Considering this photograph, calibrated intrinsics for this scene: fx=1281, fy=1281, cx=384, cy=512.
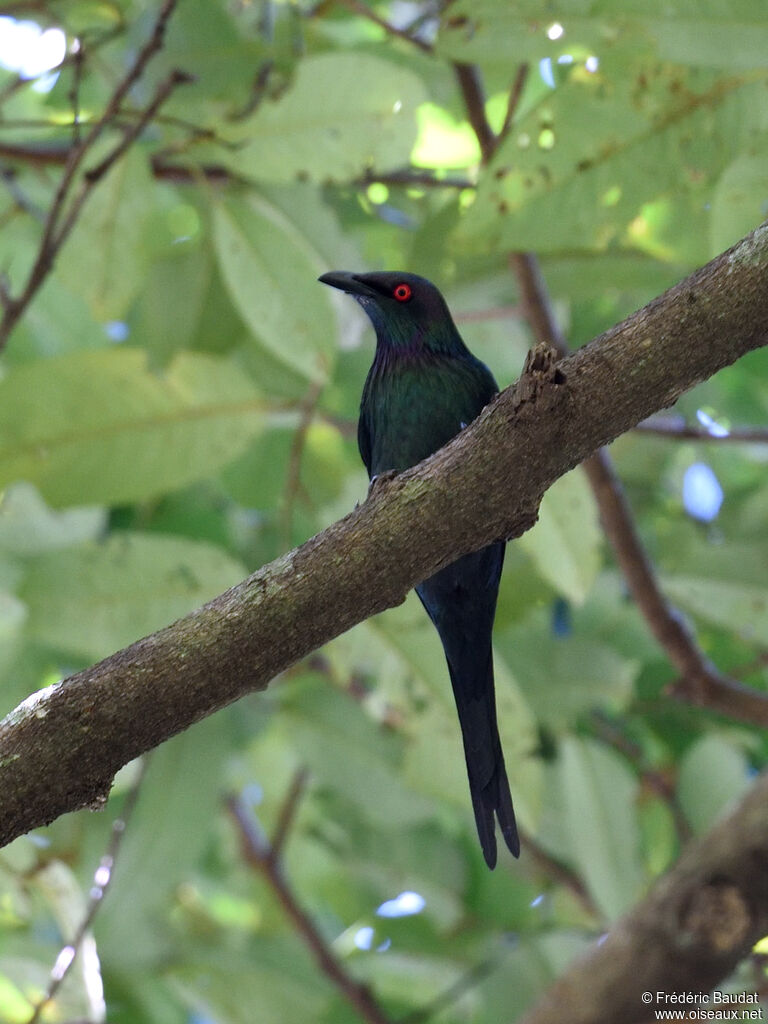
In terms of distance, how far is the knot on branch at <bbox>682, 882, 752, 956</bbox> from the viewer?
179 centimetres

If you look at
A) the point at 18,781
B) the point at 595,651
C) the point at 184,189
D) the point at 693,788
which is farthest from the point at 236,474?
the point at 18,781

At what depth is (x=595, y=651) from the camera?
4234 mm

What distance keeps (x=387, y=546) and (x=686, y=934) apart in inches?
29.8

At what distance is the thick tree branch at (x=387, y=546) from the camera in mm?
1967

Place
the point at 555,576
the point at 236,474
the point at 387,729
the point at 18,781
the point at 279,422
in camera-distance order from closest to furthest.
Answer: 1. the point at 18,781
2. the point at 555,576
3. the point at 279,422
4. the point at 236,474
5. the point at 387,729

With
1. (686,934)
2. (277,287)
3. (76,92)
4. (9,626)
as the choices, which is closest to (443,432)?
(277,287)

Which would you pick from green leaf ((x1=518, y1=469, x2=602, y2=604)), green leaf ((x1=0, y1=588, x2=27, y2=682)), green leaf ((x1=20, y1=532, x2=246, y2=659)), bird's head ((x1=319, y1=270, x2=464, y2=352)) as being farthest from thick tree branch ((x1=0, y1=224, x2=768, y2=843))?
green leaf ((x1=0, y1=588, x2=27, y2=682))

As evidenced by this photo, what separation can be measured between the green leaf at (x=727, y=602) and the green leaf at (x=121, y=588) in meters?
1.48

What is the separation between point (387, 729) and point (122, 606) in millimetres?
1412

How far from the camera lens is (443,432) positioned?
11.7ft

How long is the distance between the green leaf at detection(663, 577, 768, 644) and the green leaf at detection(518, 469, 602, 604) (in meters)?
0.52

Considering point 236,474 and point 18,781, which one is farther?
point 236,474

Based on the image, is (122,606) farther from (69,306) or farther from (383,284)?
(69,306)

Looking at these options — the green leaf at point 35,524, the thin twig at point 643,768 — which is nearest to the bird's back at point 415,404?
the green leaf at point 35,524
